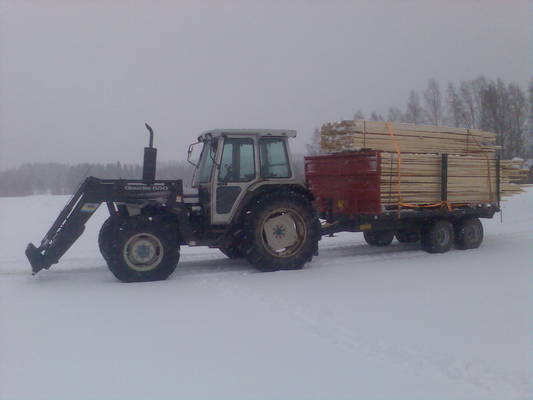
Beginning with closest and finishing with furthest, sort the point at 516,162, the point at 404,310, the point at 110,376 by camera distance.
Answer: the point at 110,376 < the point at 404,310 < the point at 516,162

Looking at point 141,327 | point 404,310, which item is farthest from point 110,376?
point 404,310

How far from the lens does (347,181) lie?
10039mm

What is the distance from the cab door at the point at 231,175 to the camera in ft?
27.9

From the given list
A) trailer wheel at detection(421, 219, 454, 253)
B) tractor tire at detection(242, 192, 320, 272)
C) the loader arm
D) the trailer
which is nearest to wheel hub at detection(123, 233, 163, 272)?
the loader arm

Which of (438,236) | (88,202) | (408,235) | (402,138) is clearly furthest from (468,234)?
(88,202)

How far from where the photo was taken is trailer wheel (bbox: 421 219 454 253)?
10523 millimetres

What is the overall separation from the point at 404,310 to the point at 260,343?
197cm

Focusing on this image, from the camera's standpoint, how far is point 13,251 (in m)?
10.9

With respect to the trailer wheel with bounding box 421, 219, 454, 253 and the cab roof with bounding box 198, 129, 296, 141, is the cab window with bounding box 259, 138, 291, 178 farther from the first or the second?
the trailer wheel with bounding box 421, 219, 454, 253

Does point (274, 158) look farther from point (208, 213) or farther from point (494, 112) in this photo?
point (494, 112)

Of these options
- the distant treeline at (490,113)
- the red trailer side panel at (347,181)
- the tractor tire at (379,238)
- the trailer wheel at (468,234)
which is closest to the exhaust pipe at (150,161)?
the red trailer side panel at (347,181)

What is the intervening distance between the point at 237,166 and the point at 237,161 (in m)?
0.08

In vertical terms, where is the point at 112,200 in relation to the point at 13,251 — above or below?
above

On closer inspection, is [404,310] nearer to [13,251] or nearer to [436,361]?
[436,361]
